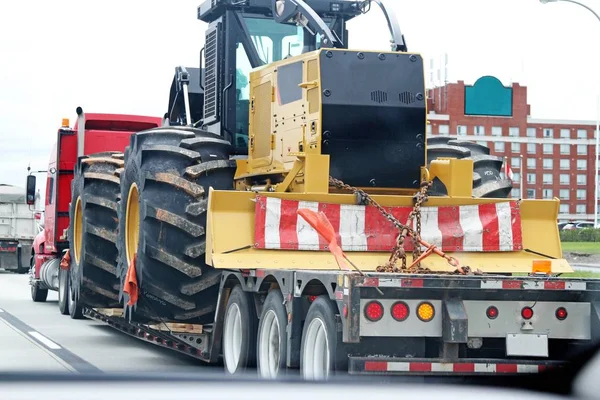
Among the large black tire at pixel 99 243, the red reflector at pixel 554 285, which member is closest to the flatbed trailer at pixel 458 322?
the red reflector at pixel 554 285

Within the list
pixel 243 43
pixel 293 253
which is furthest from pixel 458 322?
pixel 243 43

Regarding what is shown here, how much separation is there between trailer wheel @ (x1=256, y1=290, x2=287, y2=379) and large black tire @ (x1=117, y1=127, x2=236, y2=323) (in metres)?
1.88

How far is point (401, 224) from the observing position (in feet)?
34.6

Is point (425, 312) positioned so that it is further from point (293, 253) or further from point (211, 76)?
point (211, 76)

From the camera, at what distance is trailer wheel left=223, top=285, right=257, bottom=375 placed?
9.95 m

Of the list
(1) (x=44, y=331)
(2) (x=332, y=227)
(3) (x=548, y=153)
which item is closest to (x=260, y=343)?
(2) (x=332, y=227)

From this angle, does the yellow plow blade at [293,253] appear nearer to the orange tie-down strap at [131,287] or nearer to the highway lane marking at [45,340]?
the orange tie-down strap at [131,287]

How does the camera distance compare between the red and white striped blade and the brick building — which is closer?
the red and white striped blade

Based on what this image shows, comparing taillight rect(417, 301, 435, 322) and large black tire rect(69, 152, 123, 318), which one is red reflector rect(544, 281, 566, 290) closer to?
taillight rect(417, 301, 435, 322)

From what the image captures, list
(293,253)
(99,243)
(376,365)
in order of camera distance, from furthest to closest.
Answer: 1. (99,243)
2. (293,253)
3. (376,365)

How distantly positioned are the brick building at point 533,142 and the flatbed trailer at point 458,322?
11183 centimetres

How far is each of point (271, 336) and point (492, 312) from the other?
2.24 m

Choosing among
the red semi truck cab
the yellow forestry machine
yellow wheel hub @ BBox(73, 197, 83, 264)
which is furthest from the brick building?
the yellow forestry machine

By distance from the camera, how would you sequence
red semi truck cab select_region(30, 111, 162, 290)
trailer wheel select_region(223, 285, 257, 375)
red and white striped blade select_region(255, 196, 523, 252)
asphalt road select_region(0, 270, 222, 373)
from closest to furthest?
1. trailer wheel select_region(223, 285, 257, 375)
2. red and white striped blade select_region(255, 196, 523, 252)
3. asphalt road select_region(0, 270, 222, 373)
4. red semi truck cab select_region(30, 111, 162, 290)
